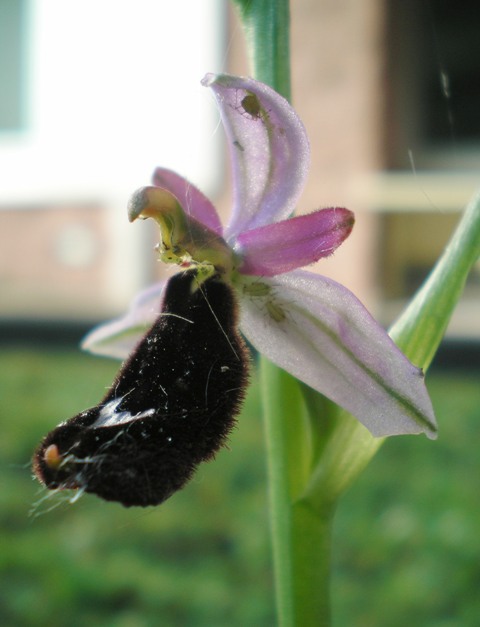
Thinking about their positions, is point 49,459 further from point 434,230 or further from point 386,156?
point 386,156

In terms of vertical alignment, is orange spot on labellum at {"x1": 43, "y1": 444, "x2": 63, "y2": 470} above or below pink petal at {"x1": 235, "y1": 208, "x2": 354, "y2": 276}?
below

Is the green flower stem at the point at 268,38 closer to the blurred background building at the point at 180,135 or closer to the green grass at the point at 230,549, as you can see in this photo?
the green grass at the point at 230,549

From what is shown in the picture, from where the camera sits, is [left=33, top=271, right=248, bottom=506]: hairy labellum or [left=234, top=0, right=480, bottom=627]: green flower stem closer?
[left=33, top=271, right=248, bottom=506]: hairy labellum

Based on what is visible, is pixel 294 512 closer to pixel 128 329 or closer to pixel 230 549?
pixel 128 329

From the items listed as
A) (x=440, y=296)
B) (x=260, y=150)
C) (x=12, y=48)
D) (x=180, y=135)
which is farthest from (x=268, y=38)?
(x=12, y=48)

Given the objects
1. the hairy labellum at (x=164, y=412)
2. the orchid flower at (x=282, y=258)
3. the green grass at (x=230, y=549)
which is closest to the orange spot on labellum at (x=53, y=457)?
the hairy labellum at (x=164, y=412)

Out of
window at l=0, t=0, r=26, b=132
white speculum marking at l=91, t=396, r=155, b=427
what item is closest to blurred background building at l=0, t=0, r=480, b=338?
window at l=0, t=0, r=26, b=132

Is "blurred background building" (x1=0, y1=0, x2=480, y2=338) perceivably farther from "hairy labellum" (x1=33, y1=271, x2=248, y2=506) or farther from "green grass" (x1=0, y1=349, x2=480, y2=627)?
"hairy labellum" (x1=33, y1=271, x2=248, y2=506)

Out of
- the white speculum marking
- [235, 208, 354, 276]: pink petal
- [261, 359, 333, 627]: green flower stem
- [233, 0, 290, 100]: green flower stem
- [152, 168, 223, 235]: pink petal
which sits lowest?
[261, 359, 333, 627]: green flower stem
